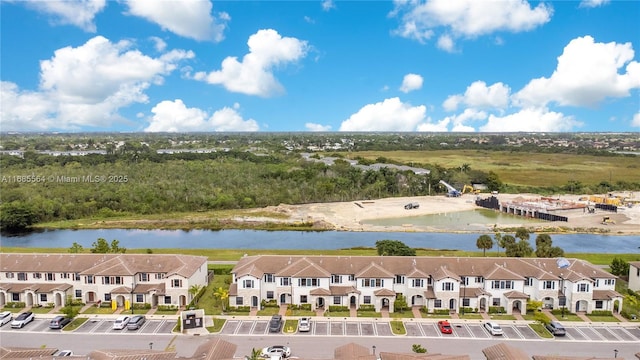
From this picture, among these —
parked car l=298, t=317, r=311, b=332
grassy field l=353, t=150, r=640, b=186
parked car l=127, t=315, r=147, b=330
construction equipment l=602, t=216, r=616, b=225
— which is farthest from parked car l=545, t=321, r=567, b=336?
grassy field l=353, t=150, r=640, b=186

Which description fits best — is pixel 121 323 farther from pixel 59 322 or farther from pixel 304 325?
pixel 304 325

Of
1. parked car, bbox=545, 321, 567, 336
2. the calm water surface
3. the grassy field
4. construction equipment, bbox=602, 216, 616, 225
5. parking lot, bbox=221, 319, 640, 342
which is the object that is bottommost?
the calm water surface

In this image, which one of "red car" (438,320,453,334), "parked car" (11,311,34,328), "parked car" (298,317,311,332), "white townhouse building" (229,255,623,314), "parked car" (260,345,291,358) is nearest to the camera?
"parked car" (260,345,291,358)

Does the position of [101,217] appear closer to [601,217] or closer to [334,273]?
[334,273]

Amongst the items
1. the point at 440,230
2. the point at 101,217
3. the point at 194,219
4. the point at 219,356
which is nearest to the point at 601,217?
the point at 440,230

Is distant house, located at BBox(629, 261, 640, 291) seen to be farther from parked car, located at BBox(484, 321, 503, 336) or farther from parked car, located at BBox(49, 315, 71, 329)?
parked car, located at BBox(49, 315, 71, 329)

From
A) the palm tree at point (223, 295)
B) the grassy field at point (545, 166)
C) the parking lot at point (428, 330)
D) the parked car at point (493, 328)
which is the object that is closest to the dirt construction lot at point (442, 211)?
the grassy field at point (545, 166)

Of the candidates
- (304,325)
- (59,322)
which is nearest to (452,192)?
(304,325)
